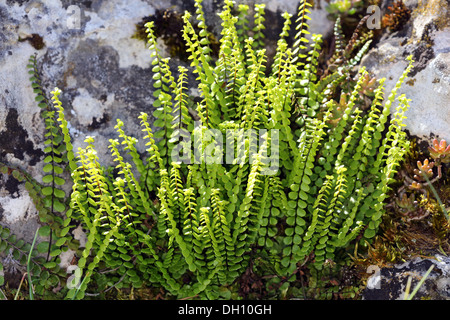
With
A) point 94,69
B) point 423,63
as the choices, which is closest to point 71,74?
point 94,69

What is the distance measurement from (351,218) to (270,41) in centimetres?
190

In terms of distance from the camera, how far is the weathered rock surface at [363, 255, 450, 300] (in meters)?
3.10

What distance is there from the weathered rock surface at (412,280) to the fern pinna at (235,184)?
302mm

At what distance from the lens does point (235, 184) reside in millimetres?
3230

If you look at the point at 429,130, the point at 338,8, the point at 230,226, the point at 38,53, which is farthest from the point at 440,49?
the point at 38,53

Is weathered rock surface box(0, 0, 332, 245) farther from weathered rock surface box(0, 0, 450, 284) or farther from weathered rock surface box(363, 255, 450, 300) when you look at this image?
weathered rock surface box(363, 255, 450, 300)

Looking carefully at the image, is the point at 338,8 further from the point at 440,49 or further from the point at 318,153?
the point at 318,153

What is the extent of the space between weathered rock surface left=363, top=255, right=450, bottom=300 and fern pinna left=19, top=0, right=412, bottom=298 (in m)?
0.30

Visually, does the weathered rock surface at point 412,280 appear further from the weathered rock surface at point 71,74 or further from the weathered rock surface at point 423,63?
the weathered rock surface at point 71,74

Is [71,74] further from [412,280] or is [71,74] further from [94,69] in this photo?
[412,280]

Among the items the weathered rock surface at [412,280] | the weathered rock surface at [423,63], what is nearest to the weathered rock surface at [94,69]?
the weathered rock surface at [423,63]

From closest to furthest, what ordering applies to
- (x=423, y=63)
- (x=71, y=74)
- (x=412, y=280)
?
(x=412, y=280)
(x=423, y=63)
(x=71, y=74)

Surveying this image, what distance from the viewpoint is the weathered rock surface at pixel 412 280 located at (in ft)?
10.2

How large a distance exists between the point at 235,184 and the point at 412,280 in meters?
1.41
